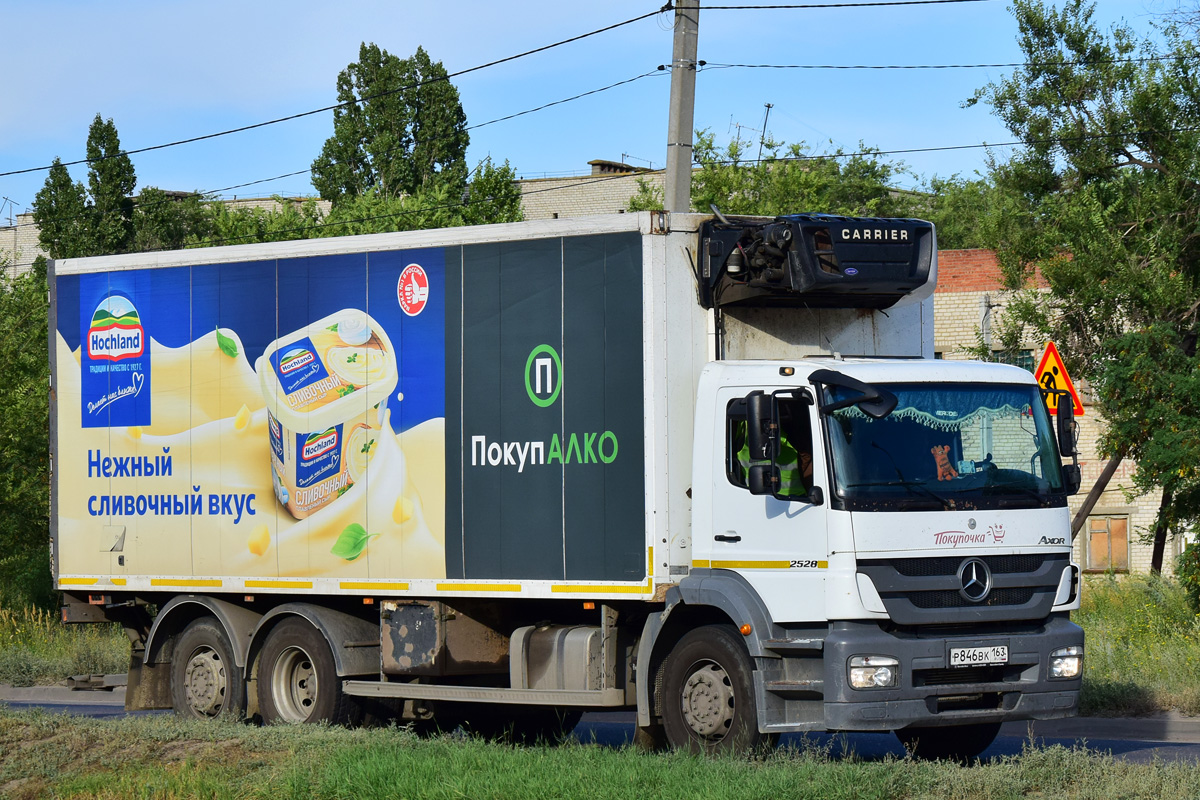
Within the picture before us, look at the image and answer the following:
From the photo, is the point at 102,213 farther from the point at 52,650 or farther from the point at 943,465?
the point at 943,465

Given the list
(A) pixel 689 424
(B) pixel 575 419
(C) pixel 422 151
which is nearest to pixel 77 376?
(B) pixel 575 419

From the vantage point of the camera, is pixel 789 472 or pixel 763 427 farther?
pixel 789 472

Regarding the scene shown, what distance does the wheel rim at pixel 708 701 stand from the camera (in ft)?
32.0

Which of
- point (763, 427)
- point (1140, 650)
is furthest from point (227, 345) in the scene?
point (1140, 650)

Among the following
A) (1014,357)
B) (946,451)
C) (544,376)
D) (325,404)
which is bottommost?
(946,451)

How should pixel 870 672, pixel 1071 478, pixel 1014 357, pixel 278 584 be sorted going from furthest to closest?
pixel 1014 357 < pixel 278 584 < pixel 1071 478 < pixel 870 672

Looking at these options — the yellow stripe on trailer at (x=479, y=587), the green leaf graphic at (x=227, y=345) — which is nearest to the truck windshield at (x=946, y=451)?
the yellow stripe on trailer at (x=479, y=587)

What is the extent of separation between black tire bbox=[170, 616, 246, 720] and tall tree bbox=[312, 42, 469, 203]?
1686 inches

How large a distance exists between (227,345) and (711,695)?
5205 mm

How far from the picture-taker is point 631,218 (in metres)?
10.5

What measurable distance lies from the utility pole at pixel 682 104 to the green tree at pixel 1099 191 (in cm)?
547

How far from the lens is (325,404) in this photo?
11.9 metres

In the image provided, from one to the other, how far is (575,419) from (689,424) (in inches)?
33.9

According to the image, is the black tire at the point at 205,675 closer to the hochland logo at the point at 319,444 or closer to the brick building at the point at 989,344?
the hochland logo at the point at 319,444
